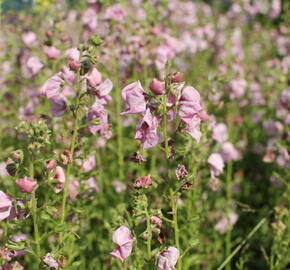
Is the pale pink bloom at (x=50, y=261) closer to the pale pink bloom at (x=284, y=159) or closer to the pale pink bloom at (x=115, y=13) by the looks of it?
the pale pink bloom at (x=284, y=159)

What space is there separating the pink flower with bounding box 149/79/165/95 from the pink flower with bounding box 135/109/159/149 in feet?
0.31

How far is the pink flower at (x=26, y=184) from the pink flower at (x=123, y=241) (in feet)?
1.29

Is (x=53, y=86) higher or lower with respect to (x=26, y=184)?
higher

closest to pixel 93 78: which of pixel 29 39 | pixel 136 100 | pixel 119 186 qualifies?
pixel 136 100

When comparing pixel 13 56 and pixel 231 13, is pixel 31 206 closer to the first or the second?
pixel 13 56

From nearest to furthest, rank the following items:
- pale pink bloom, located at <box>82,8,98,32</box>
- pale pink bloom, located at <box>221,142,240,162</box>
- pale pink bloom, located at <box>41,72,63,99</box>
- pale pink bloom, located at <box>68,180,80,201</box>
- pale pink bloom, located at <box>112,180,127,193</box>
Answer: pale pink bloom, located at <box>41,72,63,99</box>, pale pink bloom, located at <box>68,180,80,201</box>, pale pink bloom, located at <box>221,142,240,162</box>, pale pink bloom, located at <box>112,180,127,193</box>, pale pink bloom, located at <box>82,8,98,32</box>

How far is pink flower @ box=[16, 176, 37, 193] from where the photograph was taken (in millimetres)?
1760

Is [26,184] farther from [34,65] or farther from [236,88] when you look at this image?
[236,88]

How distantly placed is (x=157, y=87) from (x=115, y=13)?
6.93ft

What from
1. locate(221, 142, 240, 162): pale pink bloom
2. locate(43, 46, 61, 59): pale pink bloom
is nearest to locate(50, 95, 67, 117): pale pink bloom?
locate(43, 46, 61, 59): pale pink bloom

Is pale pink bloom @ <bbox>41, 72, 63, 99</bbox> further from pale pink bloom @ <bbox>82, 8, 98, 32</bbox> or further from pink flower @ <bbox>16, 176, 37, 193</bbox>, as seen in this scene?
pale pink bloom @ <bbox>82, 8, 98, 32</bbox>

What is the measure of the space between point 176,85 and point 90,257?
5.79 ft

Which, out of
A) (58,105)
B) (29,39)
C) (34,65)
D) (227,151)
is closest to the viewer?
(58,105)

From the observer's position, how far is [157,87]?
1.77m
